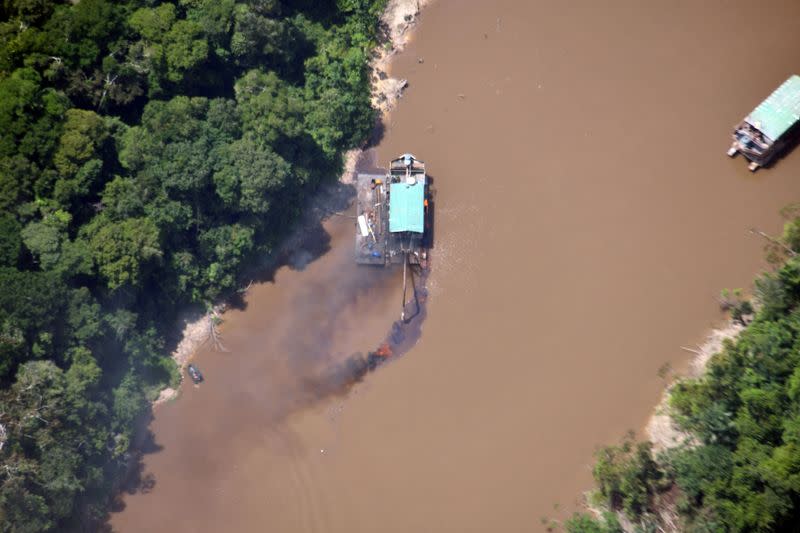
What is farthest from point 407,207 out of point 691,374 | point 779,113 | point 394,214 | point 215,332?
point 779,113

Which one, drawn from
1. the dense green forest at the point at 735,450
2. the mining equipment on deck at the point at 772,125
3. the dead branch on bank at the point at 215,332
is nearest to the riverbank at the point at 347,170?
the dead branch on bank at the point at 215,332

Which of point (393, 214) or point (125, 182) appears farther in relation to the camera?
point (393, 214)

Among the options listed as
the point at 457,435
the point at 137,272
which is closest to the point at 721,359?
the point at 457,435

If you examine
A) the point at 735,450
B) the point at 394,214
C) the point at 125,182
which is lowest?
the point at 735,450

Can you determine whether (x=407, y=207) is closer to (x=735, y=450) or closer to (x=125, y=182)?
(x=125, y=182)

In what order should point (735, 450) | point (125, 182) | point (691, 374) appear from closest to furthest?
point (735, 450) < point (125, 182) < point (691, 374)

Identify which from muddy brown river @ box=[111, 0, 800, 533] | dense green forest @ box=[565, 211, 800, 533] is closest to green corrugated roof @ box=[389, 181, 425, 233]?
muddy brown river @ box=[111, 0, 800, 533]

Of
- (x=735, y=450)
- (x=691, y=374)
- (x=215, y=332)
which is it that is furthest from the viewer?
(x=215, y=332)

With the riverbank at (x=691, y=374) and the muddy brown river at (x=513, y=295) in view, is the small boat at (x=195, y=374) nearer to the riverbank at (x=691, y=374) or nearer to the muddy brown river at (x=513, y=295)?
the muddy brown river at (x=513, y=295)
